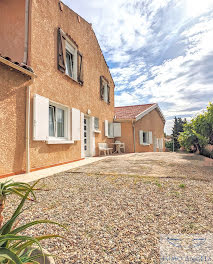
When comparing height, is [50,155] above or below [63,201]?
above

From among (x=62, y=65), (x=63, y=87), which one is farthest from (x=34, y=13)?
(x=63, y=87)

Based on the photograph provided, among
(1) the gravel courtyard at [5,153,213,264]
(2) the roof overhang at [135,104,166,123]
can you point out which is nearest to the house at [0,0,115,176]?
(1) the gravel courtyard at [5,153,213,264]

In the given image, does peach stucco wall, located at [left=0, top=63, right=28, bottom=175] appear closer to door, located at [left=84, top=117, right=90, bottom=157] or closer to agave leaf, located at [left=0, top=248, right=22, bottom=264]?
agave leaf, located at [left=0, top=248, right=22, bottom=264]

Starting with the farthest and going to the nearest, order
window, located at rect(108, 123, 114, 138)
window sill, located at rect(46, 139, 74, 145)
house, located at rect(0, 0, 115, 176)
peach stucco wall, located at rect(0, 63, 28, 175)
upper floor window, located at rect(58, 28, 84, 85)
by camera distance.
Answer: window, located at rect(108, 123, 114, 138) → upper floor window, located at rect(58, 28, 84, 85) → window sill, located at rect(46, 139, 74, 145) → house, located at rect(0, 0, 115, 176) → peach stucco wall, located at rect(0, 63, 28, 175)

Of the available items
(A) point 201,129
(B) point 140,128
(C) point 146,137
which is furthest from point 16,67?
(C) point 146,137

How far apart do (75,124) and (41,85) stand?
208cm

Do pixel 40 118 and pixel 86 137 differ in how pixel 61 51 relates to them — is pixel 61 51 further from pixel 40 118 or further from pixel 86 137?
pixel 86 137

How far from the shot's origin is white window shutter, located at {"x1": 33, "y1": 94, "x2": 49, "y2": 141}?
4.51m

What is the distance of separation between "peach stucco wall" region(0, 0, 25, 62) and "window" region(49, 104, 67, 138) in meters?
1.85

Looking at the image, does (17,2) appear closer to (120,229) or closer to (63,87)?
(63,87)

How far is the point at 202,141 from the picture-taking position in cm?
767

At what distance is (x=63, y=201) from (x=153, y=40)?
30.2 ft

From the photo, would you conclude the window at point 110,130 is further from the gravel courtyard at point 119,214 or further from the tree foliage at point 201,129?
the gravel courtyard at point 119,214

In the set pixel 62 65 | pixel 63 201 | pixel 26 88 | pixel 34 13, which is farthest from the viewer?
pixel 62 65
